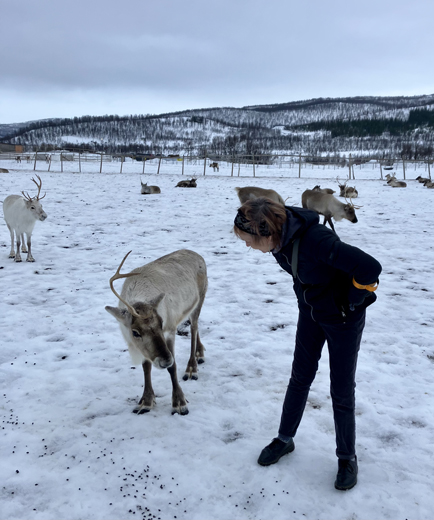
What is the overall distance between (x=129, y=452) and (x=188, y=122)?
131 m

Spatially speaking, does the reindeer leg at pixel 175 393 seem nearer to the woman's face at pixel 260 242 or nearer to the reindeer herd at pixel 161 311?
the reindeer herd at pixel 161 311

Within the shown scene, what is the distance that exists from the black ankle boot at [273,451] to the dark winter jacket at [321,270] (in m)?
0.99

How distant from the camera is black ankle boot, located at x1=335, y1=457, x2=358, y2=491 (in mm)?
2261

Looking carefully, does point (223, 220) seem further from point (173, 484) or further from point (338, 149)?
point (338, 149)

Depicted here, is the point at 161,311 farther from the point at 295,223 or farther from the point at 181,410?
the point at 295,223

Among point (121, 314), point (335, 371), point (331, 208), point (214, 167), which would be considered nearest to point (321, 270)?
point (335, 371)

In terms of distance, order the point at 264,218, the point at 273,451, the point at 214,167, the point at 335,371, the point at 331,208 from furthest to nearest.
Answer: the point at 214,167
the point at 331,208
the point at 273,451
the point at 335,371
the point at 264,218

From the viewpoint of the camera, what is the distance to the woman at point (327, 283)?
194cm

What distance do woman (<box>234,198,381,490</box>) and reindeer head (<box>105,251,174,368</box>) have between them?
3.26ft

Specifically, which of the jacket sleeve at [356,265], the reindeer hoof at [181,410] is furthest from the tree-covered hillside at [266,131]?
the jacket sleeve at [356,265]

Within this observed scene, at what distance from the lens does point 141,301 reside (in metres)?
2.93

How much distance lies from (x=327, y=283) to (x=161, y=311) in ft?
4.61

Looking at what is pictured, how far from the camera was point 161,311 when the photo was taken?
2.96 meters

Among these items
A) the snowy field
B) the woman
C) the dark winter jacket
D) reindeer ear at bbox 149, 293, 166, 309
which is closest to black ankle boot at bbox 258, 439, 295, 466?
the snowy field
